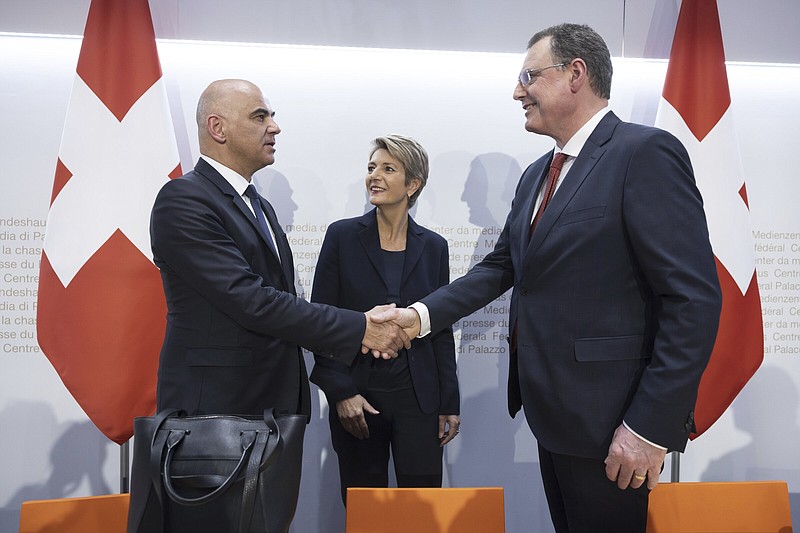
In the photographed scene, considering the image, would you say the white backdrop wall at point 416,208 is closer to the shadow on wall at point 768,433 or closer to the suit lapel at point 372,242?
the shadow on wall at point 768,433

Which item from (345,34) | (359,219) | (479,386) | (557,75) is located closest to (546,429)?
(557,75)

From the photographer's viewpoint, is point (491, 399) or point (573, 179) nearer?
point (573, 179)

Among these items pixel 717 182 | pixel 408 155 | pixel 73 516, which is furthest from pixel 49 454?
pixel 717 182

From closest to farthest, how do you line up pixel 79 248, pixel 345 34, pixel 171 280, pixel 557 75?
pixel 557 75 < pixel 171 280 < pixel 79 248 < pixel 345 34

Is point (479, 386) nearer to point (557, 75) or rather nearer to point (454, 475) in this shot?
point (454, 475)

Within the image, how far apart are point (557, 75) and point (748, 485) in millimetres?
1569

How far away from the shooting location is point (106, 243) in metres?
3.05

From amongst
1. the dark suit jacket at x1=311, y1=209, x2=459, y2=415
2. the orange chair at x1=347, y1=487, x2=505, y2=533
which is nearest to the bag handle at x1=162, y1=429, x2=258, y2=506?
the orange chair at x1=347, y1=487, x2=505, y2=533

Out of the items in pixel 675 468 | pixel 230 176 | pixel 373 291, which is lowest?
pixel 675 468

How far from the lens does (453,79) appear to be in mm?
3807

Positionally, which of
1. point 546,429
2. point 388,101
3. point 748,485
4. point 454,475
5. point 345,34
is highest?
point 345,34

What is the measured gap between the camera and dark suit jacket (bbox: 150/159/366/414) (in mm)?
2139

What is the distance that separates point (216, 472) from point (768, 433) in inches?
140

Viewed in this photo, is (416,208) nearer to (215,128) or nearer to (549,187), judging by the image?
(215,128)
